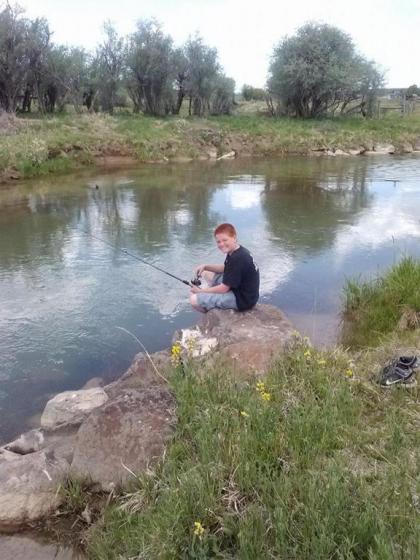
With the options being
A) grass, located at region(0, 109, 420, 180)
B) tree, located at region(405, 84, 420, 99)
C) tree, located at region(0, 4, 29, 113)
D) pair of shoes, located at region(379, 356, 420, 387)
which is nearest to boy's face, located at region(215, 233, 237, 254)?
pair of shoes, located at region(379, 356, 420, 387)

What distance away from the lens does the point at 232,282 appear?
5.35m

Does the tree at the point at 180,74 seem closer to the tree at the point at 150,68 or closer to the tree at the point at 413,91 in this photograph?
the tree at the point at 150,68

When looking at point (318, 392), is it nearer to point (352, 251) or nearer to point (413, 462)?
point (413, 462)

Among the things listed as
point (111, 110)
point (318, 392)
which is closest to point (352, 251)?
point (318, 392)

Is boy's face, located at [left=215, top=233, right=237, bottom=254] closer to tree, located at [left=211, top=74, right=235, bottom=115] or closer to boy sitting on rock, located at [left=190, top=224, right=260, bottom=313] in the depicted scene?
boy sitting on rock, located at [left=190, top=224, right=260, bottom=313]

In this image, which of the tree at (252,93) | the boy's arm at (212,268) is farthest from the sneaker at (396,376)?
the tree at (252,93)

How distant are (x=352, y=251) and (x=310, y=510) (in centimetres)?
781

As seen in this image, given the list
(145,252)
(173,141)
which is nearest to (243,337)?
(145,252)

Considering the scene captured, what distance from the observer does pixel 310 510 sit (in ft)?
8.63

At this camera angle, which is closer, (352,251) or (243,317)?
(243,317)

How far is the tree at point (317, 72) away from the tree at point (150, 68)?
754 centimetres

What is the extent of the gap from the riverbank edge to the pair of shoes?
15.3 m

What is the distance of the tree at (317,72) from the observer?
32.4 metres

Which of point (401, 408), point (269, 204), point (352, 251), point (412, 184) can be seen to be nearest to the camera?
point (401, 408)
